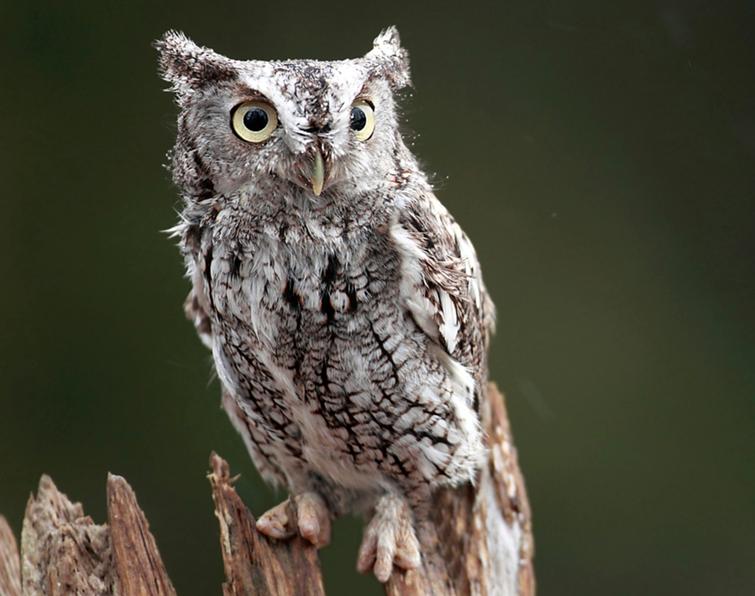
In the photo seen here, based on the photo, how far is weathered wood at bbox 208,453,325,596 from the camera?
5.24 ft

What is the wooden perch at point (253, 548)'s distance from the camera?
1547mm

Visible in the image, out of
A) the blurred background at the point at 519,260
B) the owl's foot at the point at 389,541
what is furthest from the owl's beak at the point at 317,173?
the blurred background at the point at 519,260

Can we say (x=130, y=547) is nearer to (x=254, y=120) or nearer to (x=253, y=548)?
(x=253, y=548)

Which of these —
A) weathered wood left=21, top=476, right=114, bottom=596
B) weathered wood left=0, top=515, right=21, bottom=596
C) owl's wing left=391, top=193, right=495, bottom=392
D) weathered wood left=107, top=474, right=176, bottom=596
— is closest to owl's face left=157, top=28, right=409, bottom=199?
owl's wing left=391, top=193, right=495, bottom=392

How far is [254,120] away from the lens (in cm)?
137

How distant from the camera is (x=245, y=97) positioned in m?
1.36

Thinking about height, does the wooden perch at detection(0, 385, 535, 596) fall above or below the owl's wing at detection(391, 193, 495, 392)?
below

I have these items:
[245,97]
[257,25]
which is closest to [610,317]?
[257,25]

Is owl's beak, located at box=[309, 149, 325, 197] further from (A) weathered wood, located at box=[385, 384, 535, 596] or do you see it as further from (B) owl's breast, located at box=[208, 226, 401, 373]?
(A) weathered wood, located at box=[385, 384, 535, 596]

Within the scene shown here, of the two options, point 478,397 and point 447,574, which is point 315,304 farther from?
point 447,574

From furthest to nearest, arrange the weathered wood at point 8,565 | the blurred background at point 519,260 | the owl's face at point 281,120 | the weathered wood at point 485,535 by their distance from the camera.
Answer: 1. the blurred background at point 519,260
2. the weathered wood at point 485,535
3. the weathered wood at point 8,565
4. the owl's face at point 281,120

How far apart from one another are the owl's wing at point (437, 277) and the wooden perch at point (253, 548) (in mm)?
318

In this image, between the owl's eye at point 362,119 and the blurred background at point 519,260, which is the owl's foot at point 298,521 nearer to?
the blurred background at point 519,260

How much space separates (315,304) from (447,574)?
25.9 inches
